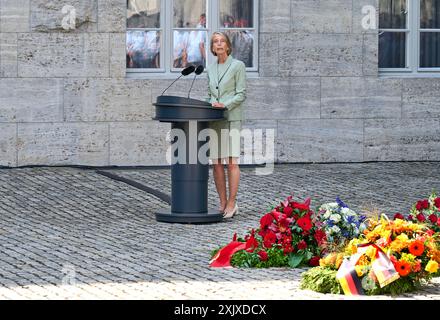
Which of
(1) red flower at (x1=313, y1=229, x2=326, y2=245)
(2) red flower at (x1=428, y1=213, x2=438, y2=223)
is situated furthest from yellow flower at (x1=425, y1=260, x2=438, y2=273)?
(1) red flower at (x1=313, y1=229, x2=326, y2=245)

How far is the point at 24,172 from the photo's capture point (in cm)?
1639

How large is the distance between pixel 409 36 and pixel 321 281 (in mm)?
9548

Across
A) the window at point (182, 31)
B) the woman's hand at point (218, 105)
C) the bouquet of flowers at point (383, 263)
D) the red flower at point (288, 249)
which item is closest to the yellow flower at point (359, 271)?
the bouquet of flowers at point (383, 263)

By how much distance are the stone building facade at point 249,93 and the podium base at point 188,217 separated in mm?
3998

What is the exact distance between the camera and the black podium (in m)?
12.8

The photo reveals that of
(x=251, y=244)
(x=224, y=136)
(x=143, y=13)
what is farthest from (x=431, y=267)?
(x=143, y=13)

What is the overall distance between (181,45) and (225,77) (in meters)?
4.39

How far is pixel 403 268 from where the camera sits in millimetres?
9219

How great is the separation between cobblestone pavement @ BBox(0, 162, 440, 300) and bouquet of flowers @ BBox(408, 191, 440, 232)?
0.72 meters

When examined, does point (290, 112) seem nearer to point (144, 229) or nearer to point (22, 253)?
point (144, 229)

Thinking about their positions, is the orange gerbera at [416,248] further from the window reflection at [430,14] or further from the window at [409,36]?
the window reflection at [430,14]

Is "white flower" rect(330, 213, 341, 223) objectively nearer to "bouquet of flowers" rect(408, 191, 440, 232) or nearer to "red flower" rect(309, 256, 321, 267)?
"red flower" rect(309, 256, 321, 267)

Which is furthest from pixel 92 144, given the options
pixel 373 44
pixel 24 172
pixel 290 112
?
pixel 373 44

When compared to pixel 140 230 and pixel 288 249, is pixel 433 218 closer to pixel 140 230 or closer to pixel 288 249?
pixel 288 249
